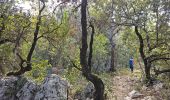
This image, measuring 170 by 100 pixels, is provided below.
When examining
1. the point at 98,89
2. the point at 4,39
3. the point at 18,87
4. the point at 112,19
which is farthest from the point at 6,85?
the point at 112,19

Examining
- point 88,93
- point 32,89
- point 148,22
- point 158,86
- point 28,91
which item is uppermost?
point 148,22

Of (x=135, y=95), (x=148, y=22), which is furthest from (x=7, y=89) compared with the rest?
(x=148, y=22)

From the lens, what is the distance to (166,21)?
2094 centimetres

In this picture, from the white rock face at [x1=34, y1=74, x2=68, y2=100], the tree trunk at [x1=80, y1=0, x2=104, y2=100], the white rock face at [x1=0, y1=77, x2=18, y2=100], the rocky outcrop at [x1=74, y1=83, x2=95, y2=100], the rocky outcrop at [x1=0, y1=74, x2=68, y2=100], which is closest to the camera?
the tree trunk at [x1=80, y1=0, x2=104, y2=100]

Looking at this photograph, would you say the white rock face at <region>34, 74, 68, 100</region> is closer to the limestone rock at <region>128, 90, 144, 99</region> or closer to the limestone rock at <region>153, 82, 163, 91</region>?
the limestone rock at <region>128, 90, 144, 99</region>

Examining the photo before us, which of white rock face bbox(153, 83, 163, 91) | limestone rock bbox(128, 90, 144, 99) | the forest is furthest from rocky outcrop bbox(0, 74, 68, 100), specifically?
white rock face bbox(153, 83, 163, 91)

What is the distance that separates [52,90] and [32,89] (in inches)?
64.2

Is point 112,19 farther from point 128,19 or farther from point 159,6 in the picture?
point 159,6

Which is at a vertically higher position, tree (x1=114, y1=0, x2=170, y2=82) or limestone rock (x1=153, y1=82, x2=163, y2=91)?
tree (x1=114, y1=0, x2=170, y2=82)

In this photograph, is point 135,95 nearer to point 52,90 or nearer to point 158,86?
point 158,86

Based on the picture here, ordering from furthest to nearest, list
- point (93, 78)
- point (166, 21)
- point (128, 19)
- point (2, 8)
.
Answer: point (128, 19) < point (166, 21) < point (2, 8) < point (93, 78)

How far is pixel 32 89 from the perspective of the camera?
54.0 ft

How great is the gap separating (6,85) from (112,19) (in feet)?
34.3

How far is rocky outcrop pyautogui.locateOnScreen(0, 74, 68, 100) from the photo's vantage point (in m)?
15.4
